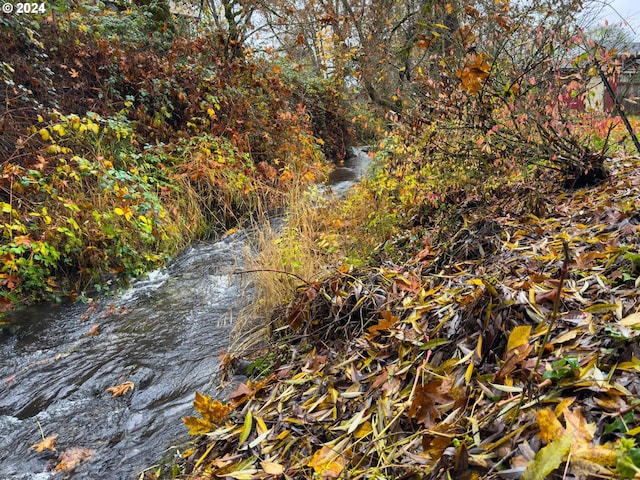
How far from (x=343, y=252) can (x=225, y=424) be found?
198 cm

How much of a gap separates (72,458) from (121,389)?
57 cm

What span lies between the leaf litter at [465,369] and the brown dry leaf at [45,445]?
3.08ft

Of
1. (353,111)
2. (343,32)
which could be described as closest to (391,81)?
(343,32)

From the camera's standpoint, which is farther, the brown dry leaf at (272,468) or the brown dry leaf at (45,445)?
the brown dry leaf at (45,445)

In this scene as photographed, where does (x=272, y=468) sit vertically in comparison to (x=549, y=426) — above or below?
below

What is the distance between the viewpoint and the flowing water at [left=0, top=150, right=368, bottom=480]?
208 centimetres

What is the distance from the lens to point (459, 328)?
163 cm

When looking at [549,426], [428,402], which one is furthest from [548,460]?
[428,402]

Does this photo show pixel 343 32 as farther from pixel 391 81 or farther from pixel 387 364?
pixel 387 364

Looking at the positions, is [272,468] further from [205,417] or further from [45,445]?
[45,445]

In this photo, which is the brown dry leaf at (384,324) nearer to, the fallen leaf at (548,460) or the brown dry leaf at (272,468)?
the brown dry leaf at (272,468)

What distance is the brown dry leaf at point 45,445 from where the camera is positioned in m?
2.12

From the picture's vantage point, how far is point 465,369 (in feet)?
4.63

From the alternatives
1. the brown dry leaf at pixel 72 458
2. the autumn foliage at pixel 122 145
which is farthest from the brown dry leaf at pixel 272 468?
the autumn foliage at pixel 122 145
